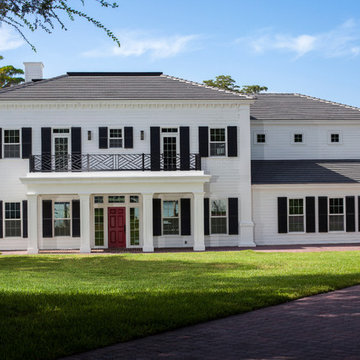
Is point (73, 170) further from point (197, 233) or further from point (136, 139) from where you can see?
point (197, 233)

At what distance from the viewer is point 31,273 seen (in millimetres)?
14844

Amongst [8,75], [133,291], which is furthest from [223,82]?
Result: [133,291]

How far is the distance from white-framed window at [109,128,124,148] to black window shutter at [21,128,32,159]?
3358 mm

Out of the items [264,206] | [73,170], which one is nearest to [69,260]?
[73,170]

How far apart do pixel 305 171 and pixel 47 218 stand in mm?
11649

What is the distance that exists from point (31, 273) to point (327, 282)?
775 centimetres

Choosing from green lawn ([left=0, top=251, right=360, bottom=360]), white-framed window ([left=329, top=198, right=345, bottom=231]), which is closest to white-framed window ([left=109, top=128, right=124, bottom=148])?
green lawn ([left=0, top=251, right=360, bottom=360])

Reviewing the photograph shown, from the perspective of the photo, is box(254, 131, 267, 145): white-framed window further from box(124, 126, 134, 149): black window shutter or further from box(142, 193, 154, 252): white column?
box(142, 193, 154, 252): white column

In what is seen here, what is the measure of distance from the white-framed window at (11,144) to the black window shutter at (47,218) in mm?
2404

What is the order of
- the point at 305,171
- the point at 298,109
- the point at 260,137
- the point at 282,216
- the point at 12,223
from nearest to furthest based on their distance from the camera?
1. the point at 12,223
2. the point at 282,216
3. the point at 305,171
4. the point at 260,137
5. the point at 298,109

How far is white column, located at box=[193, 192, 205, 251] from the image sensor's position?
22.3 metres

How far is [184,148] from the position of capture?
77.5 feet

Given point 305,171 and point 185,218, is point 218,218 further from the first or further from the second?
point 305,171

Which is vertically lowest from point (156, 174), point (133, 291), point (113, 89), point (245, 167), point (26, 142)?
point (133, 291)
